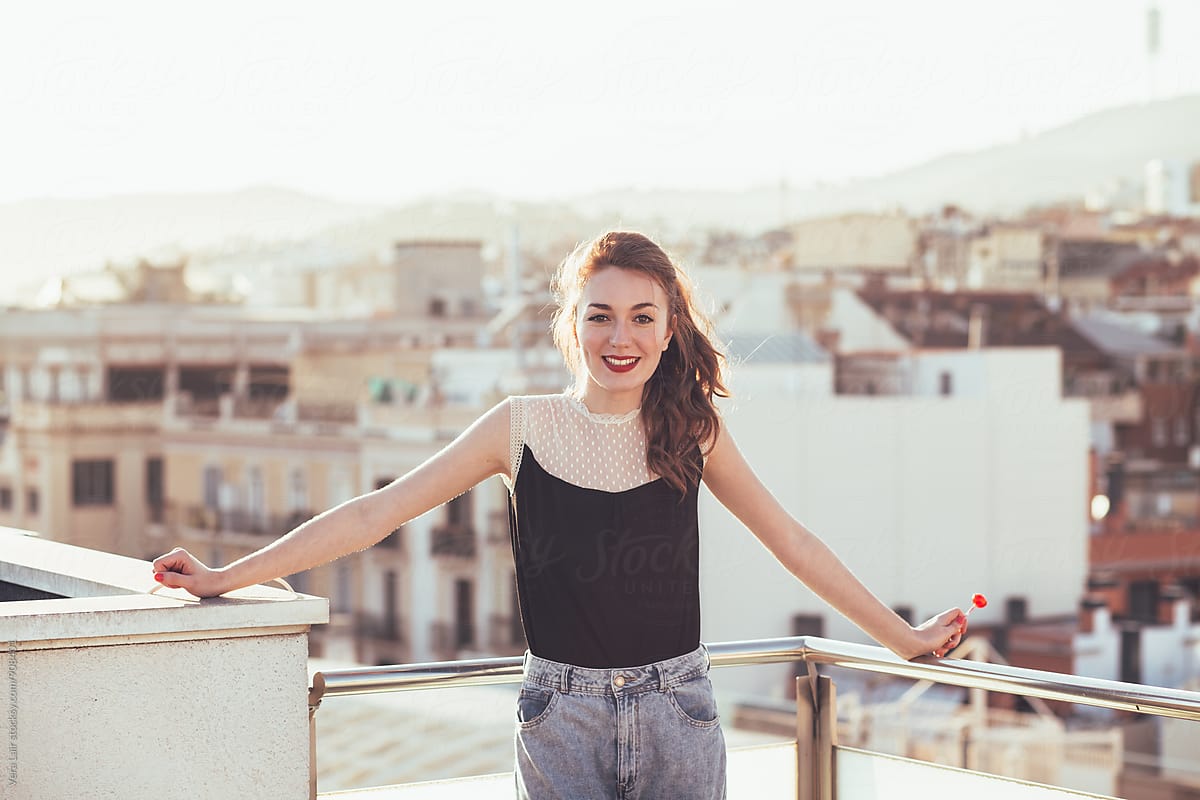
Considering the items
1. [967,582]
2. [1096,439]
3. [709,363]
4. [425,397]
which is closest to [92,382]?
[425,397]

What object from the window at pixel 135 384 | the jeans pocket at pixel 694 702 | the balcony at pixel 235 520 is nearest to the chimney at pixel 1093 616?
the balcony at pixel 235 520

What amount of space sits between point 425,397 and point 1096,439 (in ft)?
38.6

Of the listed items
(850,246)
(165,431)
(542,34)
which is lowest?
(165,431)

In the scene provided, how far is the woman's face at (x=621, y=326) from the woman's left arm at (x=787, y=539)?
12 cm

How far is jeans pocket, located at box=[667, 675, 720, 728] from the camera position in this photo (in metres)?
1.56

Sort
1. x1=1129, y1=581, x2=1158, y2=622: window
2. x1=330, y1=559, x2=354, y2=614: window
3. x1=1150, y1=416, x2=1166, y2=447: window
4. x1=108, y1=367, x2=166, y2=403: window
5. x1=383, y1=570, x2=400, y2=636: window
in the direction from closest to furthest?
x1=383, y1=570, x2=400, y2=636: window, x1=330, y1=559, x2=354, y2=614: window, x1=1129, y1=581, x2=1158, y2=622: window, x1=108, y1=367, x2=166, y2=403: window, x1=1150, y1=416, x2=1166, y2=447: window

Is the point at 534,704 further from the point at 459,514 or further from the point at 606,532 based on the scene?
the point at 459,514

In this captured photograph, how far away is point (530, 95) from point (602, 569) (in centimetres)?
3260

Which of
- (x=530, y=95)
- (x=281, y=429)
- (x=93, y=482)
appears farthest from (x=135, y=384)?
(x=530, y=95)

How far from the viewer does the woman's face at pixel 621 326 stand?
1.58 metres

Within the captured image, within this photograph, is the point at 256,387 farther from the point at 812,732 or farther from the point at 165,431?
the point at 812,732

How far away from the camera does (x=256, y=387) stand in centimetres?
2756

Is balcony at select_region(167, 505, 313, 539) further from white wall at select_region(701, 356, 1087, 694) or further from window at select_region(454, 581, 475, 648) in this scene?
white wall at select_region(701, 356, 1087, 694)

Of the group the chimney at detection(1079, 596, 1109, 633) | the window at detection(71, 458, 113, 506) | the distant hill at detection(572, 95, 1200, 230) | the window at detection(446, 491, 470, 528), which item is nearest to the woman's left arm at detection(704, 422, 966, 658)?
the chimney at detection(1079, 596, 1109, 633)
